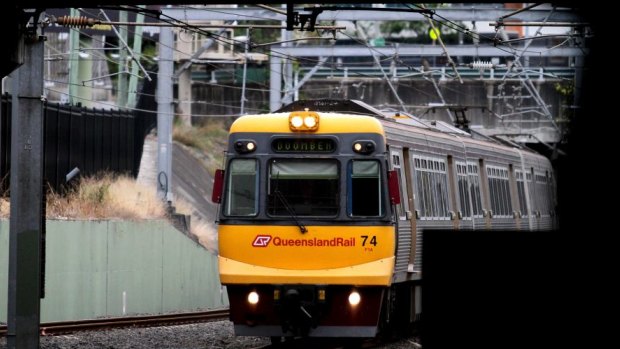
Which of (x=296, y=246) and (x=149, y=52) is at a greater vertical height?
(x=149, y=52)

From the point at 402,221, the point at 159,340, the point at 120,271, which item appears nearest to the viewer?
the point at 402,221

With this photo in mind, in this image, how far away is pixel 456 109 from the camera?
27625 mm

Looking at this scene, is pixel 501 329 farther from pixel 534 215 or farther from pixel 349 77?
pixel 349 77

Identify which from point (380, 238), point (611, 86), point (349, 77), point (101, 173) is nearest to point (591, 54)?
point (611, 86)

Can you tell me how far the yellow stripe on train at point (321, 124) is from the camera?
16.5 metres

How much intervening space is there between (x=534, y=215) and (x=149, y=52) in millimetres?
32955

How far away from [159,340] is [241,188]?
155 inches

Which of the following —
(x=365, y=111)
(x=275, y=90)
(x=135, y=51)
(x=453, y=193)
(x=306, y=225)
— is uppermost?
(x=135, y=51)

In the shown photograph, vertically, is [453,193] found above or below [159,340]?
above

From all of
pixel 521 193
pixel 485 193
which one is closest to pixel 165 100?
pixel 521 193

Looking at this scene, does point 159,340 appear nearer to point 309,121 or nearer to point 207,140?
point 309,121

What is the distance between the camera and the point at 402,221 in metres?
17.5

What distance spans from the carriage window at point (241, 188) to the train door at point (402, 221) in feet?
5.68

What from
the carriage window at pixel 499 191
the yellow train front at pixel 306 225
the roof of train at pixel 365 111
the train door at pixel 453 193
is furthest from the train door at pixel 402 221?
the carriage window at pixel 499 191
